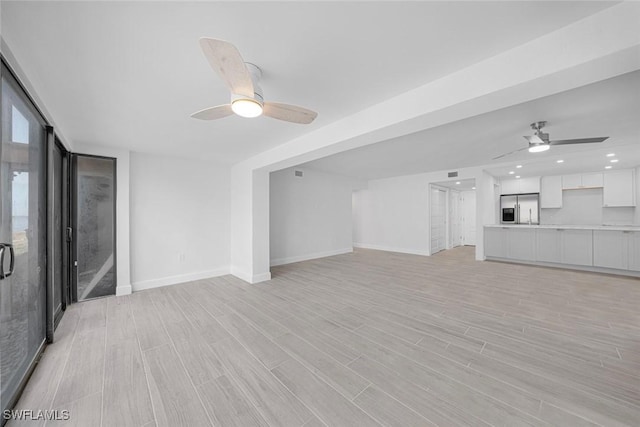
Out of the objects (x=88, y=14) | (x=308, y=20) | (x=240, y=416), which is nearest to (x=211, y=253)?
(x=240, y=416)

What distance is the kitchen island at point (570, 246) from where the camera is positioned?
4512 mm

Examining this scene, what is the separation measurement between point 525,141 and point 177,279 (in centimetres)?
642

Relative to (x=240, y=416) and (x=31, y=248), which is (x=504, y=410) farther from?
(x=31, y=248)

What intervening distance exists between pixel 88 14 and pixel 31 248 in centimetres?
215

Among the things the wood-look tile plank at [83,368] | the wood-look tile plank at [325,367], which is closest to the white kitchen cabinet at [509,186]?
the wood-look tile plank at [325,367]

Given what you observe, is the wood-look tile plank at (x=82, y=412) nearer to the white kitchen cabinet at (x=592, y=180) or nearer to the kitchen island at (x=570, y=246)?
the kitchen island at (x=570, y=246)

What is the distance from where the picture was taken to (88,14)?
4.08 feet

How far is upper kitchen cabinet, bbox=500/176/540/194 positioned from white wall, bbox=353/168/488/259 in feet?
2.58

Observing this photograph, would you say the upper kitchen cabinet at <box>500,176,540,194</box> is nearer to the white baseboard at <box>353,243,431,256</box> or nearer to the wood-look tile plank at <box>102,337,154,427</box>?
the white baseboard at <box>353,243,431,256</box>

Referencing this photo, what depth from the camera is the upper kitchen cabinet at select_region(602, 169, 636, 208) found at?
523cm

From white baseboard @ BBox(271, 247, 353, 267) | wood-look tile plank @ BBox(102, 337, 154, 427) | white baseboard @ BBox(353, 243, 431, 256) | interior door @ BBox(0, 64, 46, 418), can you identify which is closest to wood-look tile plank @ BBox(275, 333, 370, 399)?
wood-look tile plank @ BBox(102, 337, 154, 427)

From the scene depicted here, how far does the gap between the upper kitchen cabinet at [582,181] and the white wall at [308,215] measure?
5538 mm

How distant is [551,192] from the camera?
20.4ft

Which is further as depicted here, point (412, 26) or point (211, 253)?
point (211, 253)
